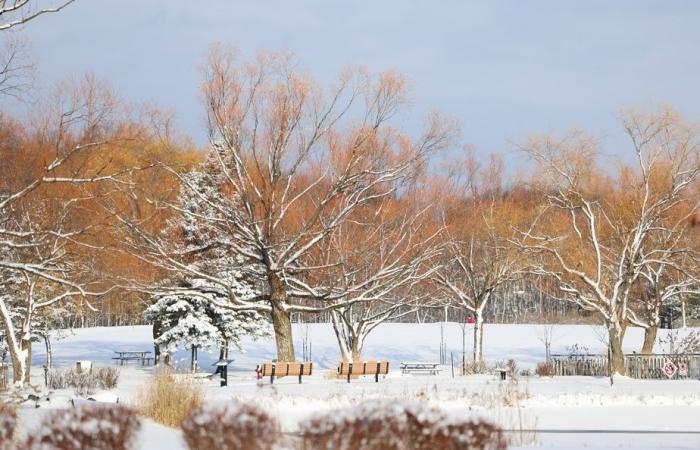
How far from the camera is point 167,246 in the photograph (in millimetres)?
31578

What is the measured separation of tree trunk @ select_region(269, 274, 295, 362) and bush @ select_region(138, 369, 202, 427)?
12.2 metres

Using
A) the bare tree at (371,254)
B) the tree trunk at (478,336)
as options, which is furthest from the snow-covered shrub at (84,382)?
the tree trunk at (478,336)

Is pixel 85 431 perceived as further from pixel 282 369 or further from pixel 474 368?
pixel 474 368

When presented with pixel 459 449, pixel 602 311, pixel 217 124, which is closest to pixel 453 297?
pixel 602 311

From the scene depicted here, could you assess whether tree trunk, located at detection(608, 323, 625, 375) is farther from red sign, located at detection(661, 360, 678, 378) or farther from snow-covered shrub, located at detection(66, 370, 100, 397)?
snow-covered shrub, located at detection(66, 370, 100, 397)

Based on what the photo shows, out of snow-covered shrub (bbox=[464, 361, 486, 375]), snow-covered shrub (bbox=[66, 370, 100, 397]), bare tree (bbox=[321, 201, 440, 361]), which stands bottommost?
snow-covered shrub (bbox=[464, 361, 486, 375])

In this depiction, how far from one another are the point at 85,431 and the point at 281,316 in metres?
20.5

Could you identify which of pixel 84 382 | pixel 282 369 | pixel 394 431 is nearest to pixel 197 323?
pixel 282 369

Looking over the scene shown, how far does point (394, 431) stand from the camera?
8.01m

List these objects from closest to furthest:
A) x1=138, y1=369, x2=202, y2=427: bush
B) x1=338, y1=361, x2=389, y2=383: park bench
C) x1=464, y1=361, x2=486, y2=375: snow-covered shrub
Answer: x1=138, y1=369, x2=202, y2=427: bush, x1=338, y1=361, x2=389, y2=383: park bench, x1=464, y1=361, x2=486, y2=375: snow-covered shrub

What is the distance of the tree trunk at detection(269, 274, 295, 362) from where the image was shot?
28344 mm

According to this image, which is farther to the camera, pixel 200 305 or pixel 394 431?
pixel 200 305

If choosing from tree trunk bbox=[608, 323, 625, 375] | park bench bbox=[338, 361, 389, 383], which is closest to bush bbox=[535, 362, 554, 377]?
tree trunk bbox=[608, 323, 625, 375]

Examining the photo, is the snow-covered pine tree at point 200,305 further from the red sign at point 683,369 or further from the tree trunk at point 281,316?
the red sign at point 683,369
